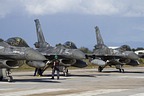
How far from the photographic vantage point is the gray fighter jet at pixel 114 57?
3953 centimetres

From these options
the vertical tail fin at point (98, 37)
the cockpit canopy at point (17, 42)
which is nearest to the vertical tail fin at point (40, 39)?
the vertical tail fin at point (98, 37)

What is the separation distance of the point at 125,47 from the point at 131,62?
6.27 ft

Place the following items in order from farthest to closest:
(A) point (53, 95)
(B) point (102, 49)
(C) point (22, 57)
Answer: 1. (B) point (102, 49)
2. (C) point (22, 57)
3. (A) point (53, 95)

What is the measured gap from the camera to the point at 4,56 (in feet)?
76.6

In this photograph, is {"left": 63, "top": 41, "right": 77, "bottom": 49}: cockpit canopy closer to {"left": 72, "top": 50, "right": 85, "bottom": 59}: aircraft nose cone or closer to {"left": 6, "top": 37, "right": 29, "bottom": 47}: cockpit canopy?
{"left": 72, "top": 50, "right": 85, "bottom": 59}: aircraft nose cone

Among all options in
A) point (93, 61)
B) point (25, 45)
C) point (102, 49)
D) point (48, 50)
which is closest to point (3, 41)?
point (25, 45)

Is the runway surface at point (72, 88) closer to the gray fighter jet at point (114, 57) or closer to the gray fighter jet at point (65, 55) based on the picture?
the gray fighter jet at point (65, 55)

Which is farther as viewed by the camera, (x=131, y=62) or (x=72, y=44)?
(x=131, y=62)

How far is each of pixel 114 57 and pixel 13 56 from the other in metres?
19.4

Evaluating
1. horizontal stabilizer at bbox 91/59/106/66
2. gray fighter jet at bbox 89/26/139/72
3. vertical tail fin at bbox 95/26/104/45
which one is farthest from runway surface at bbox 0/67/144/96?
vertical tail fin at bbox 95/26/104/45

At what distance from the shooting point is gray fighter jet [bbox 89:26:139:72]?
1556 inches

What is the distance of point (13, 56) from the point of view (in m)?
23.1

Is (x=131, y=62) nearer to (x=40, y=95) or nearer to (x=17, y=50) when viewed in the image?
(x=17, y=50)

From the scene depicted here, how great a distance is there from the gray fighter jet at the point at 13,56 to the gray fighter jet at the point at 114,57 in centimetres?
1676
